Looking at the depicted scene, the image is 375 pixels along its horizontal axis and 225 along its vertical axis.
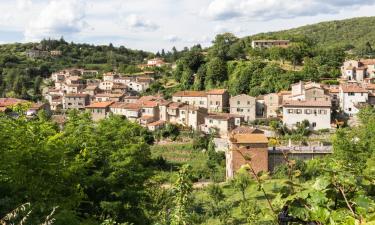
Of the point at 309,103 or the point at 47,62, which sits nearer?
the point at 309,103

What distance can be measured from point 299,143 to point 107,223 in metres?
36.1

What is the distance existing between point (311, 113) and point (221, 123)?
9415mm

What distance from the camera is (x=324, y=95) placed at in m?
48.7

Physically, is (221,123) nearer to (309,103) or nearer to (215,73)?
(309,103)

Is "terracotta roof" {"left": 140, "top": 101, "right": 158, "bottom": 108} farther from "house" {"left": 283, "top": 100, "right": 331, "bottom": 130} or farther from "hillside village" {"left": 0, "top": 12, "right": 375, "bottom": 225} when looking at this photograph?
"house" {"left": 283, "top": 100, "right": 331, "bottom": 130}

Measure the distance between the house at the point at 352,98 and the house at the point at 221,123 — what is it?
37.1 ft

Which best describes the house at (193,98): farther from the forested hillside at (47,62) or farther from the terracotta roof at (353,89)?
the forested hillside at (47,62)

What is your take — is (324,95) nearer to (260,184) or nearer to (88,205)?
(88,205)

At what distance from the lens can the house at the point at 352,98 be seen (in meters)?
47.6

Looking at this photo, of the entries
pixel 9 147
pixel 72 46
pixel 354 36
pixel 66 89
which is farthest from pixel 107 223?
pixel 72 46

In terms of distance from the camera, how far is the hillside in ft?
349

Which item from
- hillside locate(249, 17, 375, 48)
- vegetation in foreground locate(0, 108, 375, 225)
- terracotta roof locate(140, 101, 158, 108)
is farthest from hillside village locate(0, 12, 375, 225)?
hillside locate(249, 17, 375, 48)

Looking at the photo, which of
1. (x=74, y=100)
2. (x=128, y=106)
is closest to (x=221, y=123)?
(x=128, y=106)

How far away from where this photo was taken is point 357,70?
60469 millimetres
